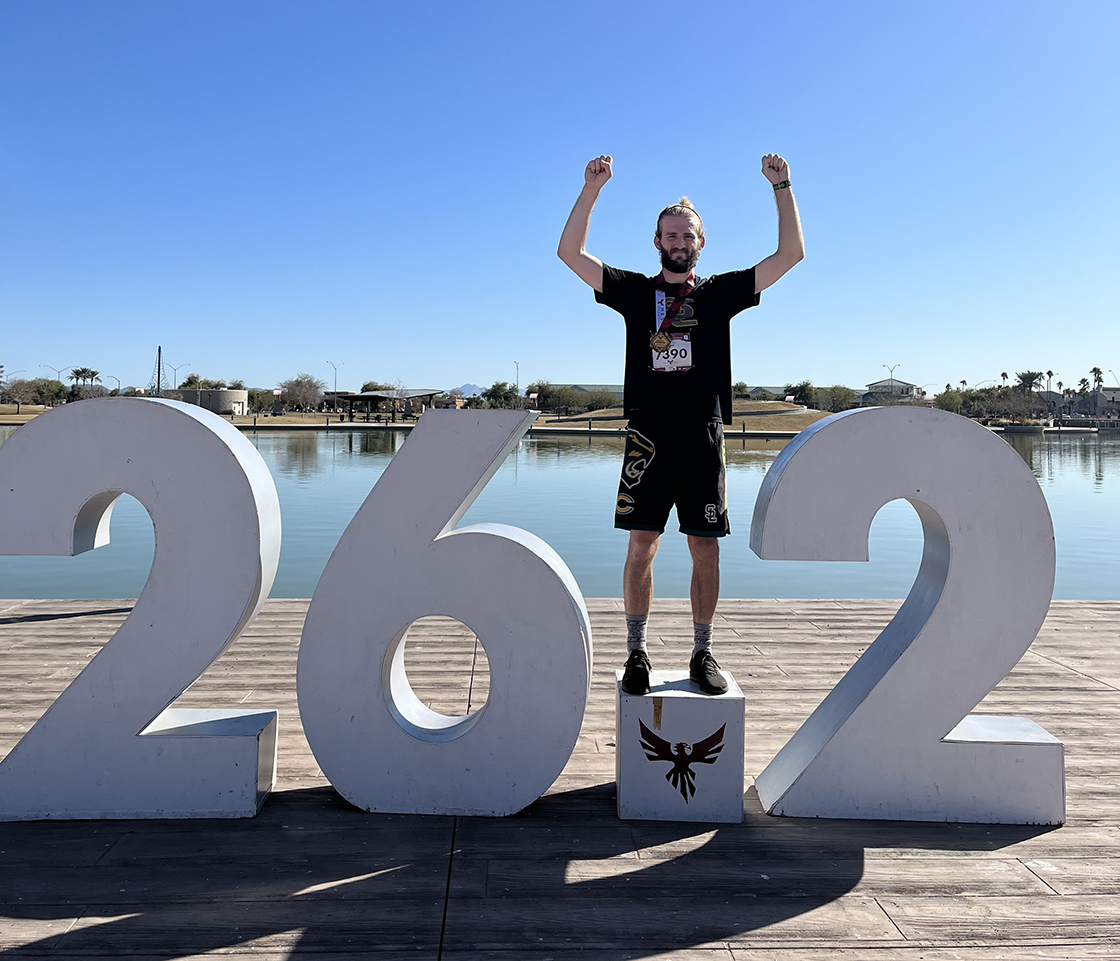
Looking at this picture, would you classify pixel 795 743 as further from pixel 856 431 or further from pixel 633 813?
pixel 856 431

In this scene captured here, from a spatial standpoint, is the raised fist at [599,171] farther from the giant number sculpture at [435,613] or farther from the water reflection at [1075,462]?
the water reflection at [1075,462]

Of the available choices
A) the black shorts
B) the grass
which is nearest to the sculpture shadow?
the black shorts

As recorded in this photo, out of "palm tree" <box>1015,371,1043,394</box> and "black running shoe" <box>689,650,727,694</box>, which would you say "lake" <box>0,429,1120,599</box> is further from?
"palm tree" <box>1015,371,1043,394</box>

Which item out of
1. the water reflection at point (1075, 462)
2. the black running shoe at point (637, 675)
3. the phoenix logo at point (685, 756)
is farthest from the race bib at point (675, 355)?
the water reflection at point (1075, 462)

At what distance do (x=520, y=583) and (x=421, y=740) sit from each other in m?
0.62

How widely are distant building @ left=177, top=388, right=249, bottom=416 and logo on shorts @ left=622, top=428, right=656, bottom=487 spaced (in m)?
55.2

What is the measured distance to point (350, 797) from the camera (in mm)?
2633

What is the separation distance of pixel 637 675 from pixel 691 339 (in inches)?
47.5

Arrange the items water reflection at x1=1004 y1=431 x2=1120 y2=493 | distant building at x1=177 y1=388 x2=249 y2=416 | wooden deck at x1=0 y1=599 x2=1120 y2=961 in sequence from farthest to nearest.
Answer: distant building at x1=177 y1=388 x2=249 y2=416
water reflection at x1=1004 y1=431 x2=1120 y2=493
wooden deck at x1=0 y1=599 x2=1120 y2=961

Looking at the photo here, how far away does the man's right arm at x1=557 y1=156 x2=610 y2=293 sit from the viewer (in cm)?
286

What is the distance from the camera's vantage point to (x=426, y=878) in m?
2.19

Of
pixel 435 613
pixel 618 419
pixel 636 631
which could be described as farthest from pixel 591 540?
pixel 618 419

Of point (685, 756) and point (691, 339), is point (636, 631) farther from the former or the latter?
point (691, 339)

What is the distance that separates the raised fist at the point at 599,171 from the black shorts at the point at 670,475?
35.2 inches
